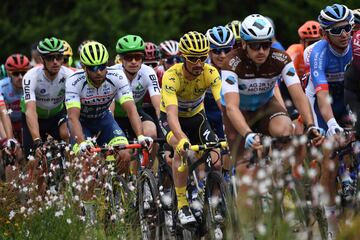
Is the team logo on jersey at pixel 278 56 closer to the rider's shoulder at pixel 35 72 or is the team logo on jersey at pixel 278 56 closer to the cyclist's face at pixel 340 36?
the cyclist's face at pixel 340 36

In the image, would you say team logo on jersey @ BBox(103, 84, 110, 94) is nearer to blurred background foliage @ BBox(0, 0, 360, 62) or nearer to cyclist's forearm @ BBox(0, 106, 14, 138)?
cyclist's forearm @ BBox(0, 106, 14, 138)

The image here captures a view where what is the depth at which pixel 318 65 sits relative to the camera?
1088cm

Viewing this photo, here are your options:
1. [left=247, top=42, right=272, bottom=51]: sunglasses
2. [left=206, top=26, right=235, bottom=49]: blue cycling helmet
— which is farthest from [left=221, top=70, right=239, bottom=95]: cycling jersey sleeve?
[left=206, top=26, right=235, bottom=49]: blue cycling helmet

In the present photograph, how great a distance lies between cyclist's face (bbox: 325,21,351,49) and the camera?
1072 cm

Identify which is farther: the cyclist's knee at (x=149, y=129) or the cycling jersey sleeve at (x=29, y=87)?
the cycling jersey sleeve at (x=29, y=87)

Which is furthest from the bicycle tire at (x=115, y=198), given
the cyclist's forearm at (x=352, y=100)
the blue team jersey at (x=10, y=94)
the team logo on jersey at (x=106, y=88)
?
the blue team jersey at (x=10, y=94)

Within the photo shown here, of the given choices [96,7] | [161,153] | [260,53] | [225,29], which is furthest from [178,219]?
[96,7]

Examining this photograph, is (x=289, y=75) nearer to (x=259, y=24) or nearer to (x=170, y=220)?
(x=259, y=24)

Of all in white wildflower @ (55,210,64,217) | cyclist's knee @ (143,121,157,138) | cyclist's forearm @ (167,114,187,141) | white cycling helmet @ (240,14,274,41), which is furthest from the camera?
cyclist's knee @ (143,121,157,138)

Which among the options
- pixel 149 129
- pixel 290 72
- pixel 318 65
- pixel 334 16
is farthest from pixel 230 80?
pixel 149 129

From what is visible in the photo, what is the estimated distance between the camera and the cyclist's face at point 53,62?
13938 mm

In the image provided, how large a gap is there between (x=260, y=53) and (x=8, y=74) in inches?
297

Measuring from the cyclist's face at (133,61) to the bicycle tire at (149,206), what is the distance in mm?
2797

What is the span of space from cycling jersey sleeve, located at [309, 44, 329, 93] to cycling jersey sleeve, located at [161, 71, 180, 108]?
137 centimetres
